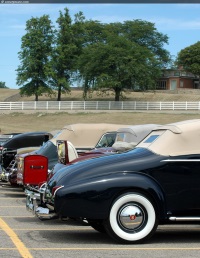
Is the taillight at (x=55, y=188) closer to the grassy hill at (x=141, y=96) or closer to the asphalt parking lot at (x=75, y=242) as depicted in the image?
the asphalt parking lot at (x=75, y=242)

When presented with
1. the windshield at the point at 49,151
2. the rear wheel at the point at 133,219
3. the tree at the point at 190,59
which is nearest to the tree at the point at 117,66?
the tree at the point at 190,59

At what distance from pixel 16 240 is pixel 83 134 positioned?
8.98m

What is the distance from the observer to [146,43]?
111 m

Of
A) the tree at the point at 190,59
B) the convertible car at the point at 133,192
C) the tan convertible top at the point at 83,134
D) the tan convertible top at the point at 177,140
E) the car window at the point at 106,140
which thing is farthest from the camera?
the tree at the point at 190,59

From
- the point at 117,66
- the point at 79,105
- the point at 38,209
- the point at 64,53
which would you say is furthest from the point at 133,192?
the point at 64,53

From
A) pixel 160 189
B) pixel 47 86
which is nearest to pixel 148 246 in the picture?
pixel 160 189

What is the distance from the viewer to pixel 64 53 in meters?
92.7

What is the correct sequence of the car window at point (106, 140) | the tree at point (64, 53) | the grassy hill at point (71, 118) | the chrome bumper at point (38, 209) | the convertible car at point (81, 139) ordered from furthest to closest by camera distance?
the tree at point (64, 53), the grassy hill at point (71, 118), the car window at point (106, 140), the convertible car at point (81, 139), the chrome bumper at point (38, 209)

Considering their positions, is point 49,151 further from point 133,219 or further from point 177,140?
point 133,219

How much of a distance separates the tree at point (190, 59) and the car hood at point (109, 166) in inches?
4337

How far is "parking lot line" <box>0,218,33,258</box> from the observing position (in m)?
7.75

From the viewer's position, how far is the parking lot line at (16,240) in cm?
775

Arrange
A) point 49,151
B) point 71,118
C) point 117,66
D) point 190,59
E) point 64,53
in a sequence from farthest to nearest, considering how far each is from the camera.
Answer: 1. point 190,59
2. point 64,53
3. point 117,66
4. point 71,118
5. point 49,151

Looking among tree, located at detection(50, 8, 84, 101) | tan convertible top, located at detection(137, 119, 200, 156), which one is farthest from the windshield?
tree, located at detection(50, 8, 84, 101)
